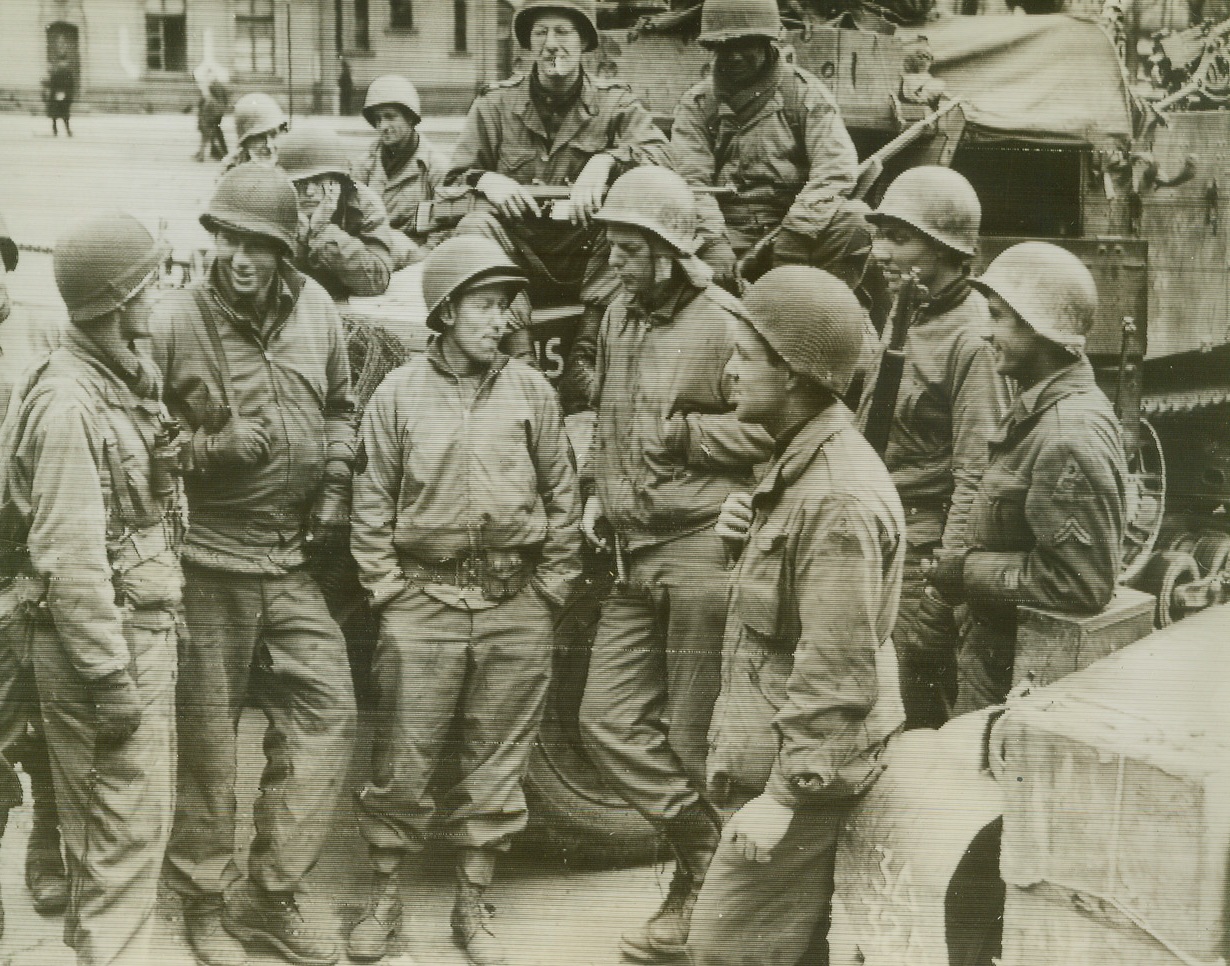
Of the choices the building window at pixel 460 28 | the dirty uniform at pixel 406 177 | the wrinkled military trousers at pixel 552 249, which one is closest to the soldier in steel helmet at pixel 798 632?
the wrinkled military trousers at pixel 552 249

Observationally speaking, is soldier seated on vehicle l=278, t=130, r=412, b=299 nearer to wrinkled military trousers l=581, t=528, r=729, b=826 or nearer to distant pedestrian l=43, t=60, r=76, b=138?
distant pedestrian l=43, t=60, r=76, b=138

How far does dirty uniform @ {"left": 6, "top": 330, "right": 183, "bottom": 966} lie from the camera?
14.1 feet

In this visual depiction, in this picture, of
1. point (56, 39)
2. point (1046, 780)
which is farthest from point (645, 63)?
point (1046, 780)

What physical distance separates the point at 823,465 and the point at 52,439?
2.10m

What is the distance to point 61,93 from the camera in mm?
4973

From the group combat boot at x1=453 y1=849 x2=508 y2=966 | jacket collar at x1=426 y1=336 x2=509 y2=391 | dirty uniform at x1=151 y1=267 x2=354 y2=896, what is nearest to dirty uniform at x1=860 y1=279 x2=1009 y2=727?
jacket collar at x1=426 y1=336 x2=509 y2=391

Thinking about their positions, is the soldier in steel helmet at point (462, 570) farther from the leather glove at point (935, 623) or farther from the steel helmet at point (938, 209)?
the steel helmet at point (938, 209)

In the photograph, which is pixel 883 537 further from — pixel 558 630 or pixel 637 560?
pixel 558 630

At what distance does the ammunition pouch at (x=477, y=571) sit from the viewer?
4.59m

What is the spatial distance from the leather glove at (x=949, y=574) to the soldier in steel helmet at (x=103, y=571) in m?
2.25

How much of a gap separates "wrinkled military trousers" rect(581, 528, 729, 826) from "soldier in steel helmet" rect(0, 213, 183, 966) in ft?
4.21

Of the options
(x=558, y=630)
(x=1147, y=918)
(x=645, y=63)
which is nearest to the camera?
(x=1147, y=918)

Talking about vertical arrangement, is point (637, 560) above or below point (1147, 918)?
above

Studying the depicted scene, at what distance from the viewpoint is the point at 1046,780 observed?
4.20 metres
